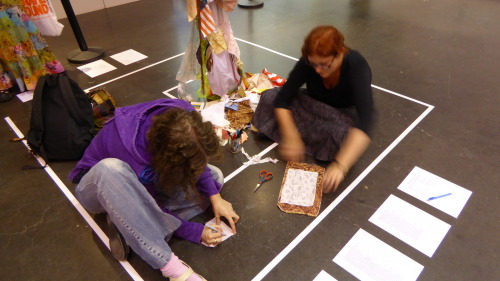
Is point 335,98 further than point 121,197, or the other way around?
point 335,98

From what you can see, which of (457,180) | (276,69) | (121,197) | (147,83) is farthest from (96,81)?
(457,180)

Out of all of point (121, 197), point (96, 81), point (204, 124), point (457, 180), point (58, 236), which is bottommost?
point (457, 180)

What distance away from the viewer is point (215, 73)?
2.67m

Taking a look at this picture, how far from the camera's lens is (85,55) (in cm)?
363

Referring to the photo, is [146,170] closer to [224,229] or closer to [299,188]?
[224,229]

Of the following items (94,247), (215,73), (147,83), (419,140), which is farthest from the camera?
(147,83)

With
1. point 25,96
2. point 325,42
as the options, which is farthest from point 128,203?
point 25,96

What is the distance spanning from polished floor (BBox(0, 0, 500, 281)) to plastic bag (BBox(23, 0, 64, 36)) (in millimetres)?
469

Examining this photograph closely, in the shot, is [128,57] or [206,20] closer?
[206,20]

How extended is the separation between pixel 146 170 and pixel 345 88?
4.03 ft

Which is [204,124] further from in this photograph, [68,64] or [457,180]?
[68,64]

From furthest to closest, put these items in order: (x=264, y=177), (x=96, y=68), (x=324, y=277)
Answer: (x=96, y=68)
(x=264, y=177)
(x=324, y=277)

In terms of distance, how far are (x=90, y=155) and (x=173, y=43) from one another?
2.71 metres

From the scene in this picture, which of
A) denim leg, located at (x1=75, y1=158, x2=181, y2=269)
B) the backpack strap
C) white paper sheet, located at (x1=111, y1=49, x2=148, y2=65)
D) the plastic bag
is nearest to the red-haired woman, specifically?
denim leg, located at (x1=75, y1=158, x2=181, y2=269)
